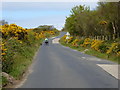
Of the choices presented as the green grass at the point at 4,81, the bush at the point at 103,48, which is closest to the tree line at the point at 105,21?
the bush at the point at 103,48

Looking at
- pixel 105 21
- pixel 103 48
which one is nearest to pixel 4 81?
pixel 103 48

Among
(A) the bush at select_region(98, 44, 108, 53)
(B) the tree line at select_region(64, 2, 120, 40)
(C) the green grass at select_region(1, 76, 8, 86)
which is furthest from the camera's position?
(B) the tree line at select_region(64, 2, 120, 40)

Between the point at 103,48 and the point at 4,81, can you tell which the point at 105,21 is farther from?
the point at 4,81

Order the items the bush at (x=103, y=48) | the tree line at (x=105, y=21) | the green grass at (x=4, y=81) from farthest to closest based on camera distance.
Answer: the tree line at (x=105, y=21) < the bush at (x=103, y=48) < the green grass at (x=4, y=81)

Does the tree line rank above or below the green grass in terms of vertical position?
above

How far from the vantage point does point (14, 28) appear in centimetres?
2827

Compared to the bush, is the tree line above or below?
above

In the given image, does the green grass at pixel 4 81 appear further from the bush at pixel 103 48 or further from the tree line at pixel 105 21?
the tree line at pixel 105 21

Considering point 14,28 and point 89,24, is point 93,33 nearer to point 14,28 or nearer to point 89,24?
point 89,24

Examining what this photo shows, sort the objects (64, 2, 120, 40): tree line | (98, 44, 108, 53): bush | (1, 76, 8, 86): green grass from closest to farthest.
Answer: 1. (1, 76, 8, 86): green grass
2. (98, 44, 108, 53): bush
3. (64, 2, 120, 40): tree line

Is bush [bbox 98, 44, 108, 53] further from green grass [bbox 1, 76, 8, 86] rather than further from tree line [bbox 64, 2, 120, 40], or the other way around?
green grass [bbox 1, 76, 8, 86]

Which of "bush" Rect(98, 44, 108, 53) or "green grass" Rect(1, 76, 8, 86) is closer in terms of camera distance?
"green grass" Rect(1, 76, 8, 86)

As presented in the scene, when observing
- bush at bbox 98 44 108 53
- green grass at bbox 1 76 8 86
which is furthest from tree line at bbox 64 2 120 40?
green grass at bbox 1 76 8 86

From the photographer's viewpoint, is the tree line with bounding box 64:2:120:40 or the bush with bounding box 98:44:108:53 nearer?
the bush with bounding box 98:44:108:53
